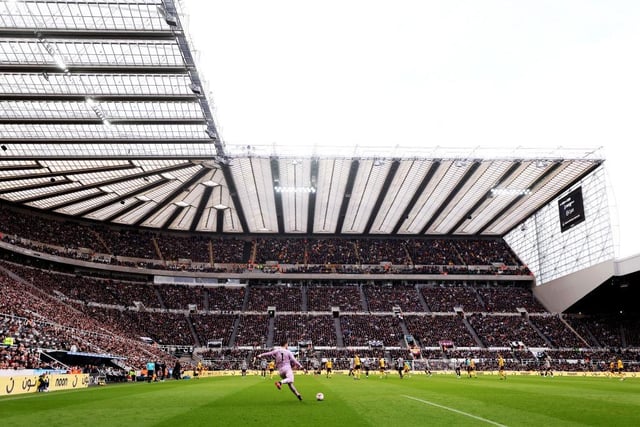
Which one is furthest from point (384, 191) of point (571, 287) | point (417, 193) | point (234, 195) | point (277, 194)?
point (571, 287)

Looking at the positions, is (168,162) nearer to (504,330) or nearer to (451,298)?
(451,298)

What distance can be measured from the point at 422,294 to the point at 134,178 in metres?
40.6

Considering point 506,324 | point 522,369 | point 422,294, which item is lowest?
point 522,369

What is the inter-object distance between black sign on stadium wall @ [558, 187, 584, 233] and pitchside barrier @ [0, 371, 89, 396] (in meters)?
48.3

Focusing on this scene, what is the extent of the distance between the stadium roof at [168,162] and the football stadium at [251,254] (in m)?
0.20

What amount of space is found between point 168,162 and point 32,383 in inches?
939

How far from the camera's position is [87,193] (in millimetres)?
51719

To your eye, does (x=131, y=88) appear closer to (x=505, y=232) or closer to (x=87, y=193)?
(x=87, y=193)

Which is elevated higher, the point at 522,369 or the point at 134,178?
the point at 134,178

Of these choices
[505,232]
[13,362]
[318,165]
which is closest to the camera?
[13,362]

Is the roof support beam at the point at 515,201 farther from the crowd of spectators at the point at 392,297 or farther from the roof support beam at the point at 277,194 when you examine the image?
the roof support beam at the point at 277,194

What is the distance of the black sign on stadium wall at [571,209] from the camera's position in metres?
51.5

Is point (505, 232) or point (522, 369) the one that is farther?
point (505, 232)

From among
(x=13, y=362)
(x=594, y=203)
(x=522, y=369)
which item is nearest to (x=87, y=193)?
(x=13, y=362)
